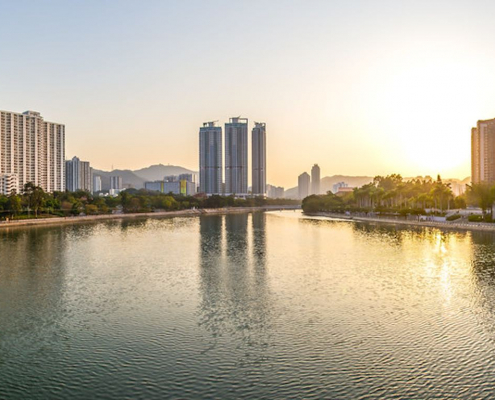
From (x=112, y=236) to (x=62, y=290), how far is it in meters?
30.6

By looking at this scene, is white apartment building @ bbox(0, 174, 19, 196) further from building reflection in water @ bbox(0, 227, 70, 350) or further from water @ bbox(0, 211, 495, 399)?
water @ bbox(0, 211, 495, 399)

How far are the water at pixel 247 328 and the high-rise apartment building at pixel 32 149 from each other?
10406 centimetres

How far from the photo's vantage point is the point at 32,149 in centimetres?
12775

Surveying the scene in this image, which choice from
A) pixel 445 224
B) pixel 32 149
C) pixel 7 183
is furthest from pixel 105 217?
pixel 445 224

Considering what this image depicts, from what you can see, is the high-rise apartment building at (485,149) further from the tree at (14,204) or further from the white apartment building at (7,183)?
the white apartment building at (7,183)

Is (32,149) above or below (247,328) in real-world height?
above

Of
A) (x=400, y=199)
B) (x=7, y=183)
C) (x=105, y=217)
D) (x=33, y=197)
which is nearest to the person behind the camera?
(x=33, y=197)

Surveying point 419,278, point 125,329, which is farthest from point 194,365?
point 419,278

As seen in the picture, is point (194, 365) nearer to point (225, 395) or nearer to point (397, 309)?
point (225, 395)

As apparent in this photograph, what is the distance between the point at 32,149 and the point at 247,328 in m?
131

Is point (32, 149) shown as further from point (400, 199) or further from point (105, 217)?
point (400, 199)

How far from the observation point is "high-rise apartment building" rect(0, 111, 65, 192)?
120 metres

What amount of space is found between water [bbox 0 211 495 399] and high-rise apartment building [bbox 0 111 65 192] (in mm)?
104059

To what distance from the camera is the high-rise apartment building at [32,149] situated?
120438 mm
